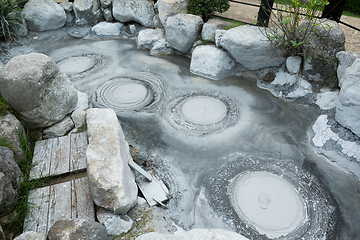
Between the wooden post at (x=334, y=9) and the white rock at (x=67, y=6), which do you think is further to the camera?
the white rock at (x=67, y=6)

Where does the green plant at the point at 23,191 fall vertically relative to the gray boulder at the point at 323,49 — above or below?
below

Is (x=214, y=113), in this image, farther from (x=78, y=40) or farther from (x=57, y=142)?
(x=78, y=40)

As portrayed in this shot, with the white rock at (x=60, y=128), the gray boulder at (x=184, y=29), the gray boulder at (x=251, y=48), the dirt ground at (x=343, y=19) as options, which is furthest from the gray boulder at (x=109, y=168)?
the dirt ground at (x=343, y=19)

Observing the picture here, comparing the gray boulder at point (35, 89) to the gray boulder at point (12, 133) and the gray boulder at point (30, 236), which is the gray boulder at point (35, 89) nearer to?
the gray boulder at point (12, 133)

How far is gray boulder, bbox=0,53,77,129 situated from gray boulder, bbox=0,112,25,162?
0.20 m

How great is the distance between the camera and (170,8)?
16.7 ft

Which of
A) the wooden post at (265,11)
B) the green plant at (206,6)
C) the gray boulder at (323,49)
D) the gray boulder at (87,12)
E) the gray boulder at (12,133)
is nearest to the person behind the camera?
the gray boulder at (12,133)

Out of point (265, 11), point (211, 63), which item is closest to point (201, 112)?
point (211, 63)

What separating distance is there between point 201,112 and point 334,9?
2.81 meters

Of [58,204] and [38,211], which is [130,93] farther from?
[38,211]

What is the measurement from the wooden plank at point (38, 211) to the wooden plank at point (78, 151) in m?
0.35

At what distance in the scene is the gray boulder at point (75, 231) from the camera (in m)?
1.77

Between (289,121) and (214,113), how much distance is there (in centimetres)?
108

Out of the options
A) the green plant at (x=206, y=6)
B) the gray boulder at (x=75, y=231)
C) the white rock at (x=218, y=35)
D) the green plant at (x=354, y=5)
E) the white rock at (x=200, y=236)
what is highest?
the green plant at (x=206, y=6)
